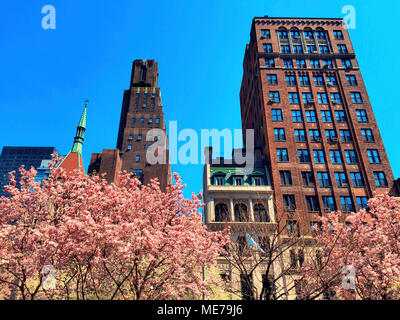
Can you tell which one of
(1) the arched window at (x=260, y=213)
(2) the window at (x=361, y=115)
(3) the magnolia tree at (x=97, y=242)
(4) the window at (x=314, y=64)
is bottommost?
(3) the magnolia tree at (x=97, y=242)

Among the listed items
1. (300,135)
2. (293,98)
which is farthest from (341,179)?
(293,98)

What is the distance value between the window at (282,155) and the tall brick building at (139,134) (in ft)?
96.3

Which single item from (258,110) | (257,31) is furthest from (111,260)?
(257,31)

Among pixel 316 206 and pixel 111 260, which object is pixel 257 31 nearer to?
pixel 316 206

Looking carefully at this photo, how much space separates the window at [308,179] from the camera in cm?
4041

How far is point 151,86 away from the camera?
86.8 meters

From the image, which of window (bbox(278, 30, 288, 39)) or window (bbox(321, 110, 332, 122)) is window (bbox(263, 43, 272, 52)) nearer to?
window (bbox(278, 30, 288, 39))

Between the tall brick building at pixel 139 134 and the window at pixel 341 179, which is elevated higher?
the tall brick building at pixel 139 134

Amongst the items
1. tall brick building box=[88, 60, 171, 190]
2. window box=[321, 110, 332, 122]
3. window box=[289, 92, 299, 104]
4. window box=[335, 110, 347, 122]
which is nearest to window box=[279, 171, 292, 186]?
window box=[321, 110, 332, 122]

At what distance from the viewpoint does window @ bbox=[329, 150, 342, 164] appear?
42438 mm

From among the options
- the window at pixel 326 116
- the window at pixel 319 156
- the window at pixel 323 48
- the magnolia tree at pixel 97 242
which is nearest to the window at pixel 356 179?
the window at pixel 319 156

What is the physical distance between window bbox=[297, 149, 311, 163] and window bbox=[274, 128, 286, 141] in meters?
3.36

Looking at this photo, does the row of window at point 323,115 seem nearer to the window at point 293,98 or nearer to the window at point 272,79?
the window at point 293,98

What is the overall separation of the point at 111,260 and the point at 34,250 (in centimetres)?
414
